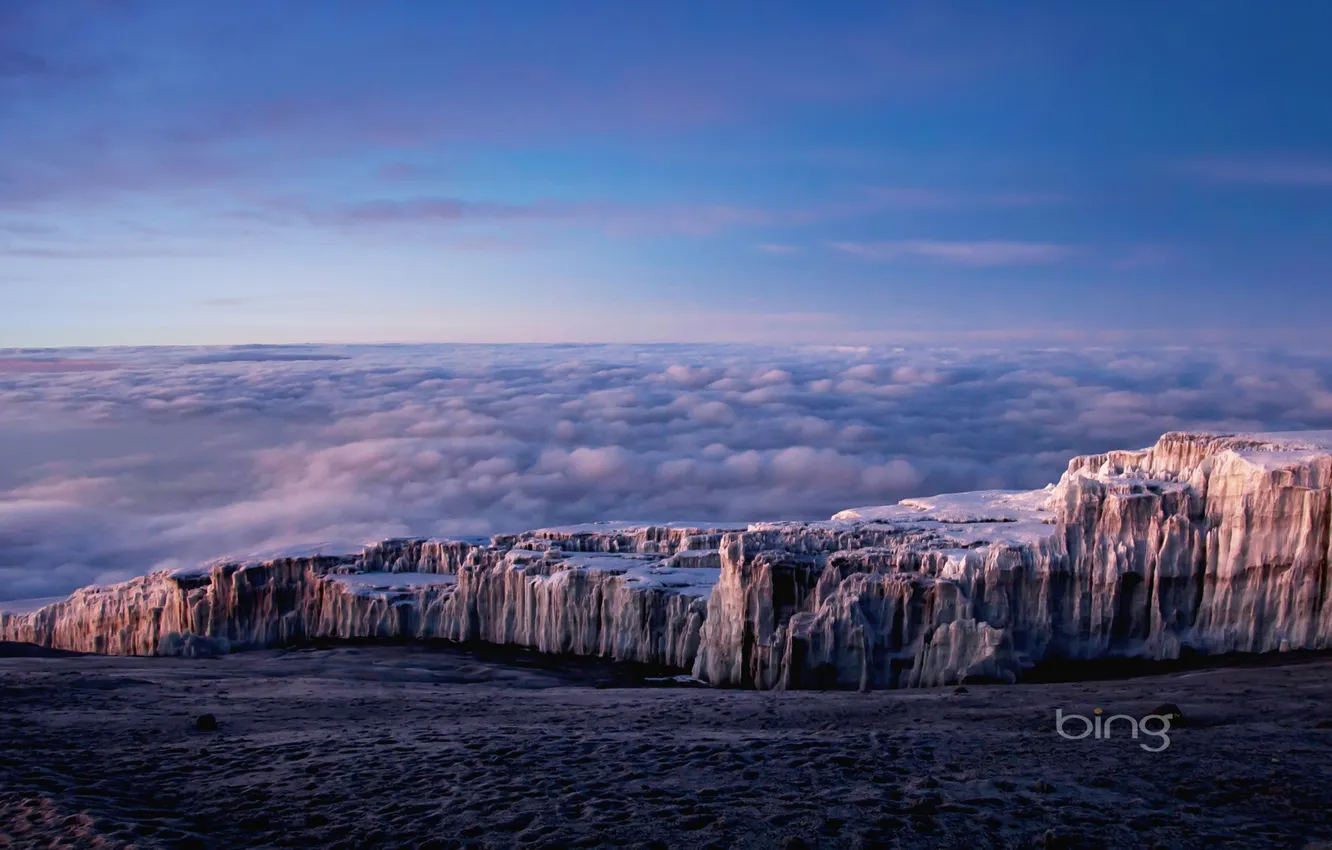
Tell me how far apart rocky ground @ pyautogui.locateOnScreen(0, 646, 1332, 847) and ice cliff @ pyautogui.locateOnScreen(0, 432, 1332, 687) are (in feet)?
37.0

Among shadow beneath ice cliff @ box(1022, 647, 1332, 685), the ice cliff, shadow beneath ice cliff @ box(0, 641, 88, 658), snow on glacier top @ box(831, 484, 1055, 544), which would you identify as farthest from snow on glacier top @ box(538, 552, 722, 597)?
shadow beneath ice cliff @ box(0, 641, 88, 658)

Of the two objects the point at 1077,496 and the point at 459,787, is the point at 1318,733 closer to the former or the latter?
the point at 459,787

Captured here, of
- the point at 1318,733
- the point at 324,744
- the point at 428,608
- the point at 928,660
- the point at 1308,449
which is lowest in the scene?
the point at 428,608

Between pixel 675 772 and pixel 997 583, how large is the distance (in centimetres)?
3215

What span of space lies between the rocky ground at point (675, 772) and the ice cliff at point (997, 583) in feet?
37.0

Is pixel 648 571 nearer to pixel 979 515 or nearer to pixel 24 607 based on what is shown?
pixel 979 515

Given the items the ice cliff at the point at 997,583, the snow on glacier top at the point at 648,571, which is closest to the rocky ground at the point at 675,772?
the ice cliff at the point at 997,583

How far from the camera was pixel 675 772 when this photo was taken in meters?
21.7

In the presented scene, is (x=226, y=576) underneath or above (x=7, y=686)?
underneath

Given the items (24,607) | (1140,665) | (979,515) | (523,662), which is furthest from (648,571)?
(24,607)

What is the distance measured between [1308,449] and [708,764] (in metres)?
39.4

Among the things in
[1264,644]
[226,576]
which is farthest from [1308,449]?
[226,576]

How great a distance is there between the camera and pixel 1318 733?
24.4 m

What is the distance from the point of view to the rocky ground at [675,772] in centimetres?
1752
